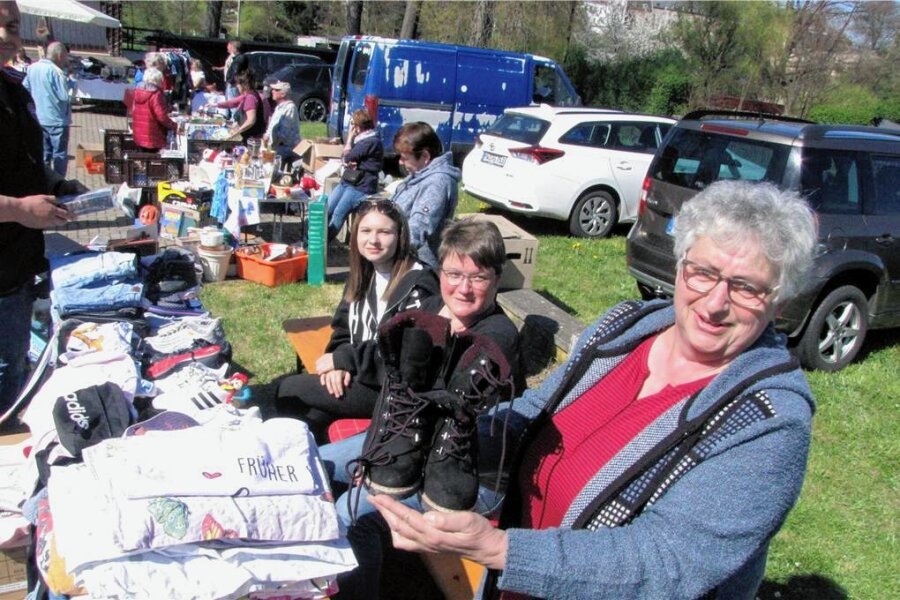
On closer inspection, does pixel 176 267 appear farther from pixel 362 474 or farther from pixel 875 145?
pixel 875 145

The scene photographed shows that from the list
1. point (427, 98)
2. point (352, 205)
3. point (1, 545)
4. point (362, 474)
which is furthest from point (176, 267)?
point (427, 98)

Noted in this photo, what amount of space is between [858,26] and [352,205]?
584 inches

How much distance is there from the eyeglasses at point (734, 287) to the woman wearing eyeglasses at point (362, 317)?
5.62 feet

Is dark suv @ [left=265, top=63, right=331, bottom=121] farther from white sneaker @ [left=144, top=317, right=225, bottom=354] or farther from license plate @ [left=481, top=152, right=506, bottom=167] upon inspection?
white sneaker @ [left=144, top=317, right=225, bottom=354]

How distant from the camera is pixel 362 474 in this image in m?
1.60

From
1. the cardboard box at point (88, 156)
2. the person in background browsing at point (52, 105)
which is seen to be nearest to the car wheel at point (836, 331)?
the person in background browsing at point (52, 105)

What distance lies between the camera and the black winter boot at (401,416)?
1.56 metres

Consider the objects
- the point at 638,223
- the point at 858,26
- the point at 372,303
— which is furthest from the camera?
the point at 858,26

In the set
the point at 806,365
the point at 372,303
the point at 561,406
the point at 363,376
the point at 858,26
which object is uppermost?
the point at 858,26

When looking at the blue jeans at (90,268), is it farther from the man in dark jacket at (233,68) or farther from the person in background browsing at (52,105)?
the man in dark jacket at (233,68)

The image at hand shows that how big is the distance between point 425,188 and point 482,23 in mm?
16151

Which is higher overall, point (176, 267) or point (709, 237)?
point (709, 237)

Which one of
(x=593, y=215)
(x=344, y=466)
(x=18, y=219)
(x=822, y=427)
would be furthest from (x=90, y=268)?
(x=593, y=215)

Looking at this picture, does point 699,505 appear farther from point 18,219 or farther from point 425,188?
point 425,188
